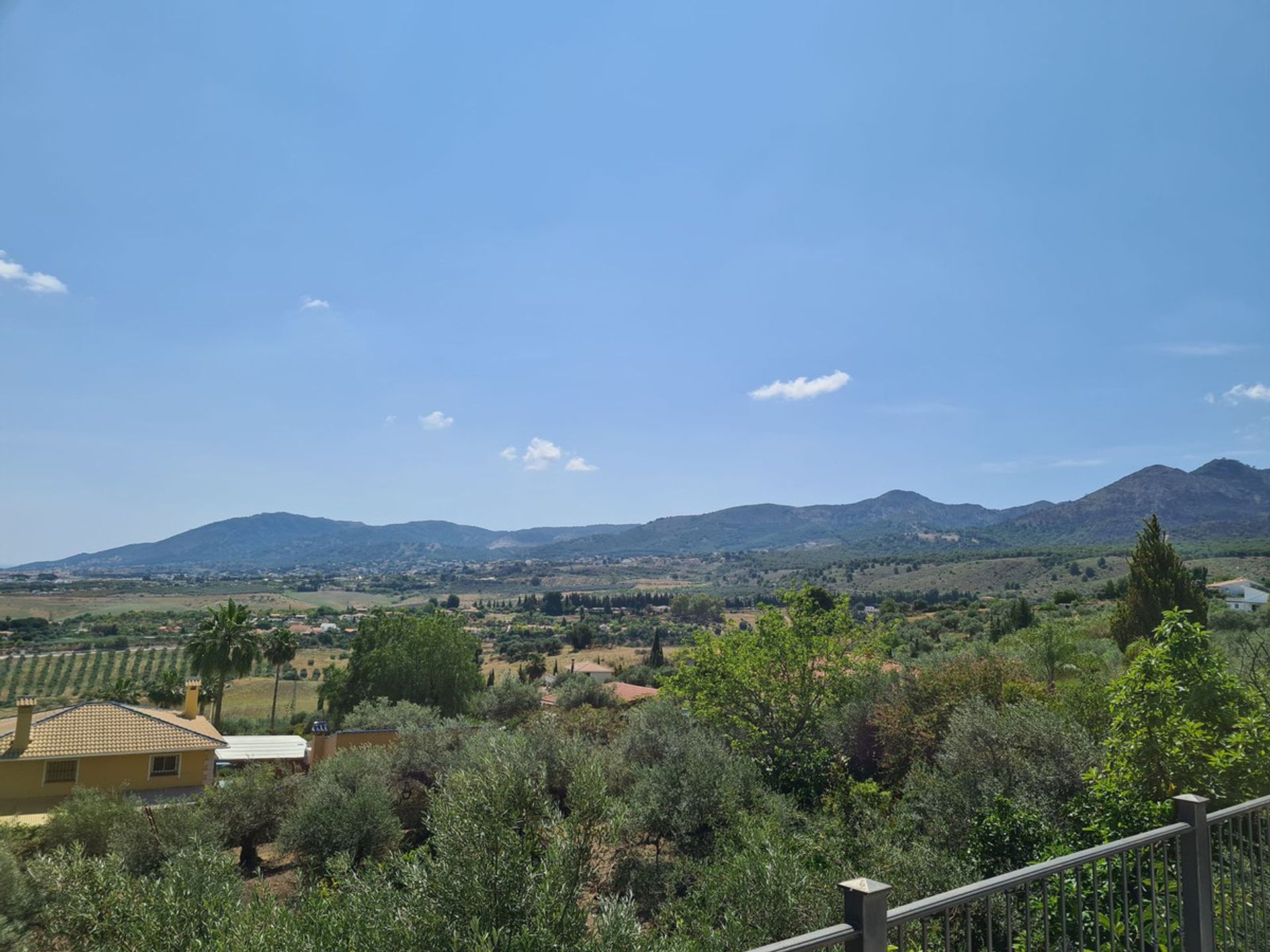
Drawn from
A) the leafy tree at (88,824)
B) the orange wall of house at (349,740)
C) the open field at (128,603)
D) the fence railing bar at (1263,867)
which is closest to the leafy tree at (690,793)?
the fence railing bar at (1263,867)

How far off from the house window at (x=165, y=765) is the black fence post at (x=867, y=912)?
2852 cm

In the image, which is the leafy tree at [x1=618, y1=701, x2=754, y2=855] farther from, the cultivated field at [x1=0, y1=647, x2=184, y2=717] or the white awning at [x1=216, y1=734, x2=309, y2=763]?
the cultivated field at [x1=0, y1=647, x2=184, y2=717]

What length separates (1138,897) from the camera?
11.5ft

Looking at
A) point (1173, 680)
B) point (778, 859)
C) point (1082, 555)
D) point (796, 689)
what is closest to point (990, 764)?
point (1173, 680)

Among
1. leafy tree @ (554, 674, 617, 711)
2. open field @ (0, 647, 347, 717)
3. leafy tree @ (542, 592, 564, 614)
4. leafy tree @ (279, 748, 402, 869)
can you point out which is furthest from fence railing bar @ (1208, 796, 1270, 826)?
leafy tree @ (542, 592, 564, 614)

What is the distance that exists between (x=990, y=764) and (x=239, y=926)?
1027 centimetres

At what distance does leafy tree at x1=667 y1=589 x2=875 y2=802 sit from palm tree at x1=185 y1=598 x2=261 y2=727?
79.9 feet

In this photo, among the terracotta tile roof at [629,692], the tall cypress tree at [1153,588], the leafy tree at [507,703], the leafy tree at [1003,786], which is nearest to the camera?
the leafy tree at [1003,786]

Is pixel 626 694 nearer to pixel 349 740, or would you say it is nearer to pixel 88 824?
pixel 349 740

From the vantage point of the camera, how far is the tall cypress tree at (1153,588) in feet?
77.7

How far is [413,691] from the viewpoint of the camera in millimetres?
38031

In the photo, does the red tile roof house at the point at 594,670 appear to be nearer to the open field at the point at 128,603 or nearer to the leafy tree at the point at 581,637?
the leafy tree at the point at 581,637

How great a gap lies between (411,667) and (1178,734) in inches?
1446

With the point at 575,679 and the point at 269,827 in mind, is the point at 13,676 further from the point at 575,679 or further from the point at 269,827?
the point at 269,827
